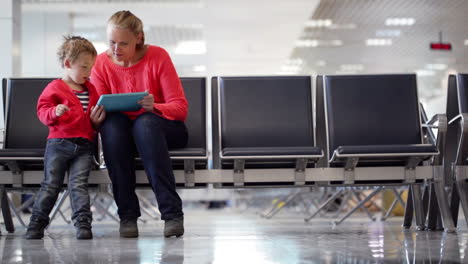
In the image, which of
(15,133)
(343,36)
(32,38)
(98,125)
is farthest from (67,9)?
(98,125)


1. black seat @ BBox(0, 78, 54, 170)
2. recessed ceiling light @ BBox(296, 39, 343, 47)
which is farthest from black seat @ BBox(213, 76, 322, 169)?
recessed ceiling light @ BBox(296, 39, 343, 47)

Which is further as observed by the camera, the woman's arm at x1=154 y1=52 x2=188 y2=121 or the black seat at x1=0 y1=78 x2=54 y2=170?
→ the black seat at x1=0 y1=78 x2=54 y2=170

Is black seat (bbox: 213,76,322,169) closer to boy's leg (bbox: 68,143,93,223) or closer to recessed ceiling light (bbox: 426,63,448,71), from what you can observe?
boy's leg (bbox: 68,143,93,223)

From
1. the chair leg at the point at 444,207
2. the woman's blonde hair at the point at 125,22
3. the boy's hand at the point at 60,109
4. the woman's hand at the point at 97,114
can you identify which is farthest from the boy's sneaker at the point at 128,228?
the chair leg at the point at 444,207

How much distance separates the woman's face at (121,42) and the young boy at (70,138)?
0.70 ft

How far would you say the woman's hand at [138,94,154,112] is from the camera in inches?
130

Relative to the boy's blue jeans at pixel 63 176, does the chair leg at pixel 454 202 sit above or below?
below

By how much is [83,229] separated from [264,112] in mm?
1438

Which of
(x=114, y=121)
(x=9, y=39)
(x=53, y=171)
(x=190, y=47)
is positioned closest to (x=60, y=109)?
(x=114, y=121)

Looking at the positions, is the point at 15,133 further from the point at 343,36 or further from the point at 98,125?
the point at 343,36

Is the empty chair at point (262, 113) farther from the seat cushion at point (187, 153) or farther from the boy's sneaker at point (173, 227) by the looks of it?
the boy's sneaker at point (173, 227)

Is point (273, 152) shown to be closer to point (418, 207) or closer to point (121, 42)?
point (121, 42)

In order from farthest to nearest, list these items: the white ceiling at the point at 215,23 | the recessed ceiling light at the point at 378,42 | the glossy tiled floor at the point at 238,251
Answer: the recessed ceiling light at the point at 378,42 < the white ceiling at the point at 215,23 < the glossy tiled floor at the point at 238,251

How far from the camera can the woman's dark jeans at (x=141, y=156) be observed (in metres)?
3.33
